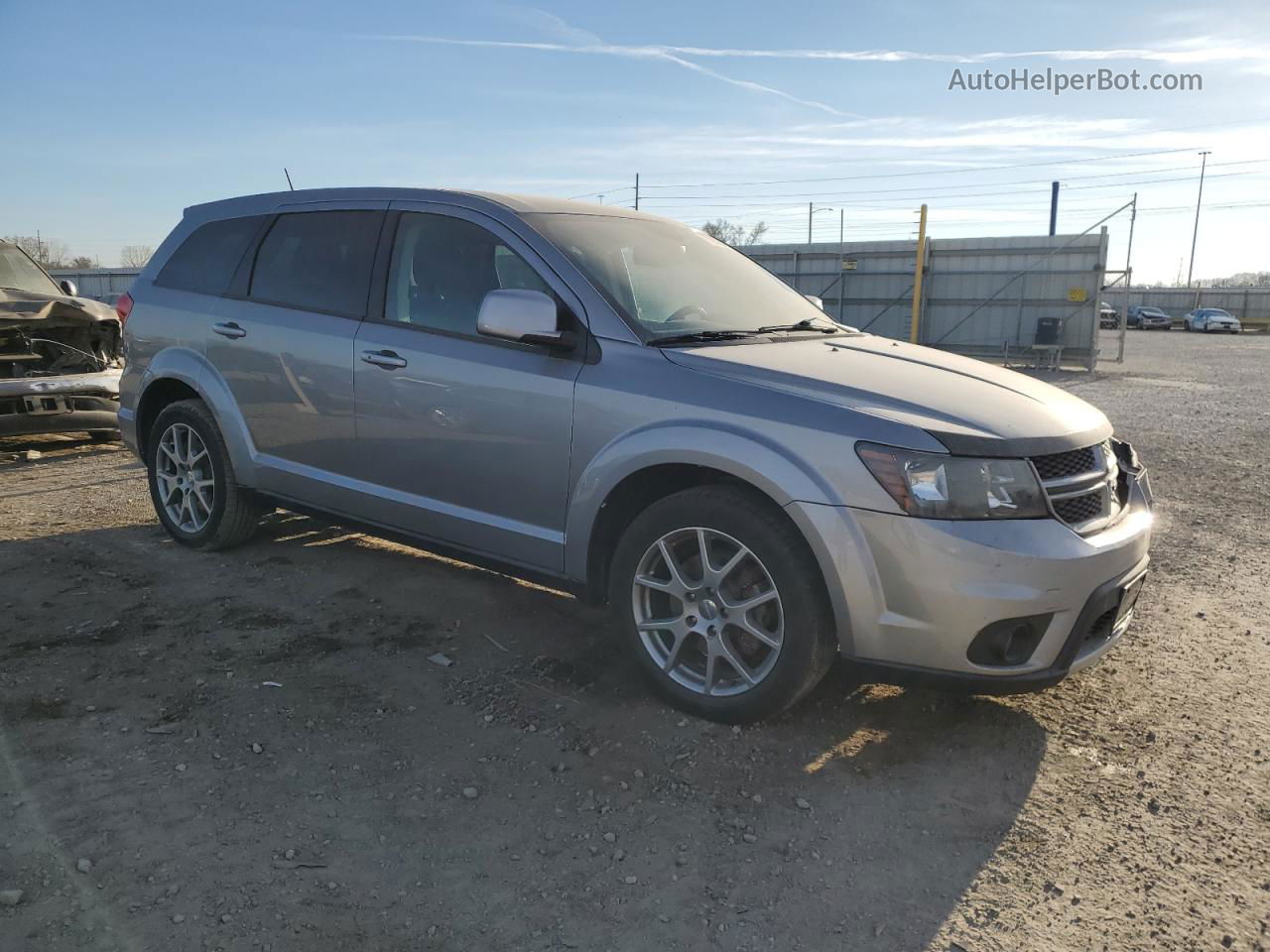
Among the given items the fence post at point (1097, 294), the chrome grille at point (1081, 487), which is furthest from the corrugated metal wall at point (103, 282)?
the chrome grille at point (1081, 487)

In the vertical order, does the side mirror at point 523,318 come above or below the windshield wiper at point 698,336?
above

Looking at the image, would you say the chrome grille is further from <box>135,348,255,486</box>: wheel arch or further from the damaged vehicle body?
the damaged vehicle body

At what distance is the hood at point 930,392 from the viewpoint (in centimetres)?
297

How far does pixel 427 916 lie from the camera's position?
236cm

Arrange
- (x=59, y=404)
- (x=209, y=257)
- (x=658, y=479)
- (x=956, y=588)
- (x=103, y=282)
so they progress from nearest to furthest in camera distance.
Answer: (x=956, y=588)
(x=658, y=479)
(x=209, y=257)
(x=59, y=404)
(x=103, y=282)

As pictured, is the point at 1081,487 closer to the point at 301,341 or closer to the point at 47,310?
the point at 301,341

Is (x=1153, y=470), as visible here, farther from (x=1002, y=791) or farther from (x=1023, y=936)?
(x=1023, y=936)

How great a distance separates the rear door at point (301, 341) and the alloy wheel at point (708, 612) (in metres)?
1.71

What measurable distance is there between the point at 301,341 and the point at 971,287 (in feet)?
57.0

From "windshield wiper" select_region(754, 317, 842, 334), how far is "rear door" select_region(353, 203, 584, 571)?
0.86 m

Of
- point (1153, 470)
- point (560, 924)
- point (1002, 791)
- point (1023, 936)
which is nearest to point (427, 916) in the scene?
point (560, 924)

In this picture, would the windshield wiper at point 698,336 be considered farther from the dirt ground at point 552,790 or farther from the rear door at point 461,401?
the dirt ground at point 552,790

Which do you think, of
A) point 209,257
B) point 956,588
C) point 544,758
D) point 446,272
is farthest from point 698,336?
point 209,257

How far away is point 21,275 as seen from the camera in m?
8.98
